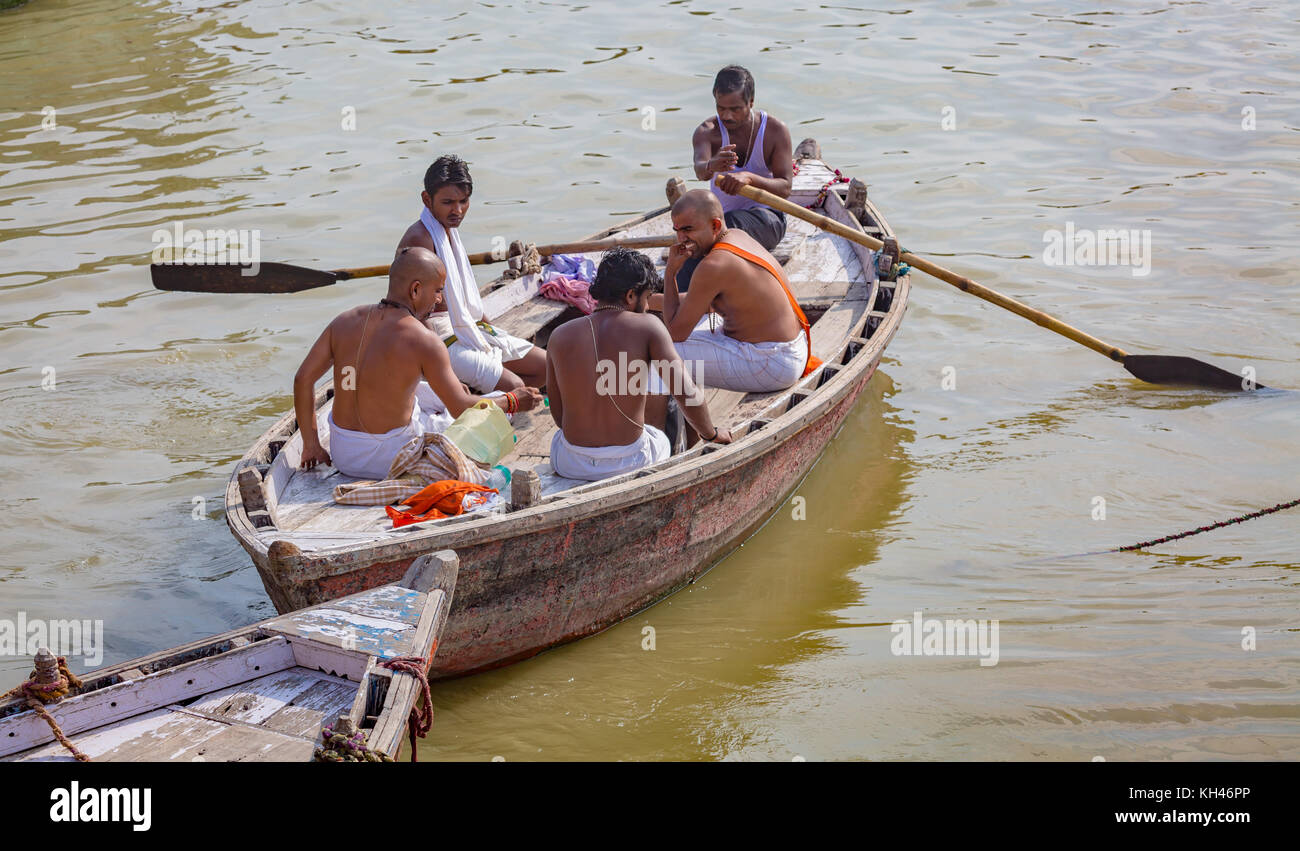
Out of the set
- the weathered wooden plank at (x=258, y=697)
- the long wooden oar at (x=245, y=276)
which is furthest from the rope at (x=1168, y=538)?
the weathered wooden plank at (x=258, y=697)

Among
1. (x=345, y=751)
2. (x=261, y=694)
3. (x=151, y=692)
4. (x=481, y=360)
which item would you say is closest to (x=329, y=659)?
(x=261, y=694)

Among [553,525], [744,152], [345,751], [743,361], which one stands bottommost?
[345,751]

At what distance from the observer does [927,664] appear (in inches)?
221

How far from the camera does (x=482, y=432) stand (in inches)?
234

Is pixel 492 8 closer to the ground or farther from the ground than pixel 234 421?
farther from the ground

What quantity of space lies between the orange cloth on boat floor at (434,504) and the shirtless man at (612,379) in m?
Answer: 0.63

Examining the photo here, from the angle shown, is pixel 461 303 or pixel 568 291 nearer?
pixel 461 303

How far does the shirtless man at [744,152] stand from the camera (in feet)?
27.0

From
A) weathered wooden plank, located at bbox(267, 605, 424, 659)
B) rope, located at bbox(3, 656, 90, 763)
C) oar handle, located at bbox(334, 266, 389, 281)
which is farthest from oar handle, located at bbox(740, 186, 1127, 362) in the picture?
rope, located at bbox(3, 656, 90, 763)

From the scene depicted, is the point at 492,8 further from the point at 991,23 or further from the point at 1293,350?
the point at 1293,350

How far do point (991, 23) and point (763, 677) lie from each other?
12771 millimetres

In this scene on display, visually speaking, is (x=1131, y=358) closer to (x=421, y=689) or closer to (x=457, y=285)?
(x=457, y=285)

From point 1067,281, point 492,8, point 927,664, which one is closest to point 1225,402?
point 1067,281

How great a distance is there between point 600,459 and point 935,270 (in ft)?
10.7
